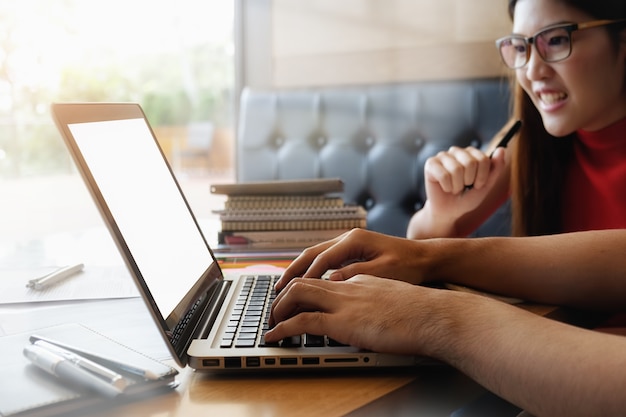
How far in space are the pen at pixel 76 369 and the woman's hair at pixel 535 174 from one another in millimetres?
1183

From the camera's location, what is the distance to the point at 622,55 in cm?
136

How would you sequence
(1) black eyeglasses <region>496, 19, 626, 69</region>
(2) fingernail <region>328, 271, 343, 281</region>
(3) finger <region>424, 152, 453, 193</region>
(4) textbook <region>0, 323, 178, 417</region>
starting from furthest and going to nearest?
(3) finger <region>424, 152, 453, 193</region>
(1) black eyeglasses <region>496, 19, 626, 69</region>
(2) fingernail <region>328, 271, 343, 281</region>
(4) textbook <region>0, 323, 178, 417</region>

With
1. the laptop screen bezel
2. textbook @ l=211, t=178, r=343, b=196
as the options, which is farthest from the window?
the laptop screen bezel

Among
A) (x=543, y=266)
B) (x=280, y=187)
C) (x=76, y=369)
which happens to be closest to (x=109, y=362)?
(x=76, y=369)

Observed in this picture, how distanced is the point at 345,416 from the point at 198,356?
0.17m

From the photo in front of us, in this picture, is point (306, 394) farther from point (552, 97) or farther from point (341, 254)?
point (552, 97)

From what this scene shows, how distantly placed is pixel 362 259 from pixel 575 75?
752 mm

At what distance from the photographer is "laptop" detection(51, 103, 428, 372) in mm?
637

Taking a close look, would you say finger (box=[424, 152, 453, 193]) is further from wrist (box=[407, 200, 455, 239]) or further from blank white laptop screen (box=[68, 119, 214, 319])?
blank white laptop screen (box=[68, 119, 214, 319])

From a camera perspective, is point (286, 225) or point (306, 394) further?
point (286, 225)

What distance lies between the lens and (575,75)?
1346 mm

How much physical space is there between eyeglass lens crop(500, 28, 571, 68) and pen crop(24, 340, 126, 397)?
1.13m

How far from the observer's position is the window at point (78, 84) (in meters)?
3.79

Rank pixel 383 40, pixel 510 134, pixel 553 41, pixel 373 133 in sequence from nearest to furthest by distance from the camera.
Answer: pixel 553 41, pixel 510 134, pixel 373 133, pixel 383 40
